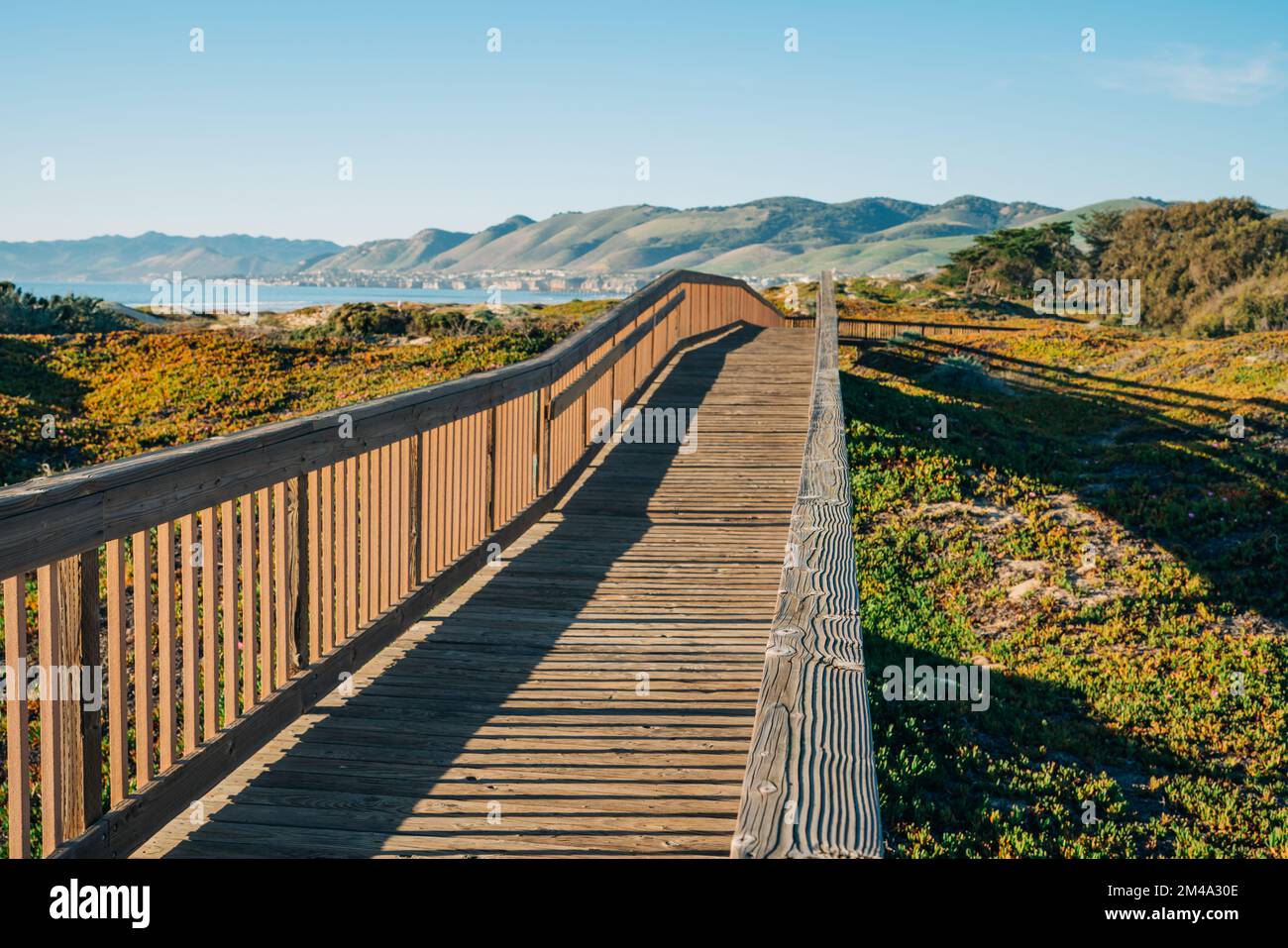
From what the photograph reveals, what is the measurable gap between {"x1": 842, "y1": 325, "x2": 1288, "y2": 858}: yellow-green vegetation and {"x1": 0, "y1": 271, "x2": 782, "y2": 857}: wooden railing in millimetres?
3327

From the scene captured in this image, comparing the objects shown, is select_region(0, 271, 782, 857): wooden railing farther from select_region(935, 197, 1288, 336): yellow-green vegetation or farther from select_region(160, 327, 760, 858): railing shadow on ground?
select_region(935, 197, 1288, 336): yellow-green vegetation

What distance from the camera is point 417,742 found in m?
4.66

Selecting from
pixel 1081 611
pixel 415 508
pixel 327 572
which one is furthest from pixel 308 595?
pixel 1081 611

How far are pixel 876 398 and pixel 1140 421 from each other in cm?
476

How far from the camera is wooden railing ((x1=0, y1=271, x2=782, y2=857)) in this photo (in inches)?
128

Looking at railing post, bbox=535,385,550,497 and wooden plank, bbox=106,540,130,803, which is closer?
wooden plank, bbox=106,540,130,803

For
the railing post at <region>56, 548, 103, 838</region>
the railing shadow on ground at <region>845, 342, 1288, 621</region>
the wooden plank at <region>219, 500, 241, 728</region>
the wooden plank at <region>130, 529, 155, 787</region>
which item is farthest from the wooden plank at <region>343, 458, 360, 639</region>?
the railing shadow on ground at <region>845, 342, 1288, 621</region>

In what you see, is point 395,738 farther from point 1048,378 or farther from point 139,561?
point 1048,378

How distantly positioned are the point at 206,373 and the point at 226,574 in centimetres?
1706

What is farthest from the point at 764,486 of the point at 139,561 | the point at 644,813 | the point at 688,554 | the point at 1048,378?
the point at 1048,378

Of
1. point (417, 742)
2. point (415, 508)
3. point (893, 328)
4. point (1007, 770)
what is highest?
point (893, 328)

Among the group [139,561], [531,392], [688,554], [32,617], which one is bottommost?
[32,617]

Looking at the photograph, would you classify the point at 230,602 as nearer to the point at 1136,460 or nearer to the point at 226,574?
the point at 226,574
